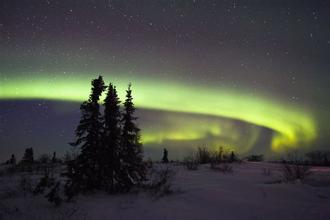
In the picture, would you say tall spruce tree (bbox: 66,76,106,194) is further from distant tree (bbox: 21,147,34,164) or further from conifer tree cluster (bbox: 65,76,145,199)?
distant tree (bbox: 21,147,34,164)

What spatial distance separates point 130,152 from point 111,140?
112 centimetres

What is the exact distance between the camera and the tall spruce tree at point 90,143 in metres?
14.2

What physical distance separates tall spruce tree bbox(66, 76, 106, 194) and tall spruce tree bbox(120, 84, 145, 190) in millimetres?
1226

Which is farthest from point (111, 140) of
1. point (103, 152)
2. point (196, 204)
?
point (196, 204)

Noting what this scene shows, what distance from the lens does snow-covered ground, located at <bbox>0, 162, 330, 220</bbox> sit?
10844mm

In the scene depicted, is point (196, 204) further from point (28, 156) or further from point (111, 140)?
point (28, 156)

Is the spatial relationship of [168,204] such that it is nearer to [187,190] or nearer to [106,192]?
[187,190]

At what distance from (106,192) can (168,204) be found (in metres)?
3.67

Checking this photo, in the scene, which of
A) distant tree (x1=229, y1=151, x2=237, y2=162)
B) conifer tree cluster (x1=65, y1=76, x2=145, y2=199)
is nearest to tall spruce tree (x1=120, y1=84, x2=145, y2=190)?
conifer tree cluster (x1=65, y1=76, x2=145, y2=199)

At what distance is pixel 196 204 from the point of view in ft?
39.3

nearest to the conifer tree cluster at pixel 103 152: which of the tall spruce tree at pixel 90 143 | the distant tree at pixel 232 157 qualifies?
the tall spruce tree at pixel 90 143

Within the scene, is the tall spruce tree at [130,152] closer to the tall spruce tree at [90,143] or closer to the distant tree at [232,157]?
the tall spruce tree at [90,143]

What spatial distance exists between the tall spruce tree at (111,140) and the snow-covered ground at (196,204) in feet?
3.10

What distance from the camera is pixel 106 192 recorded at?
14406 millimetres
